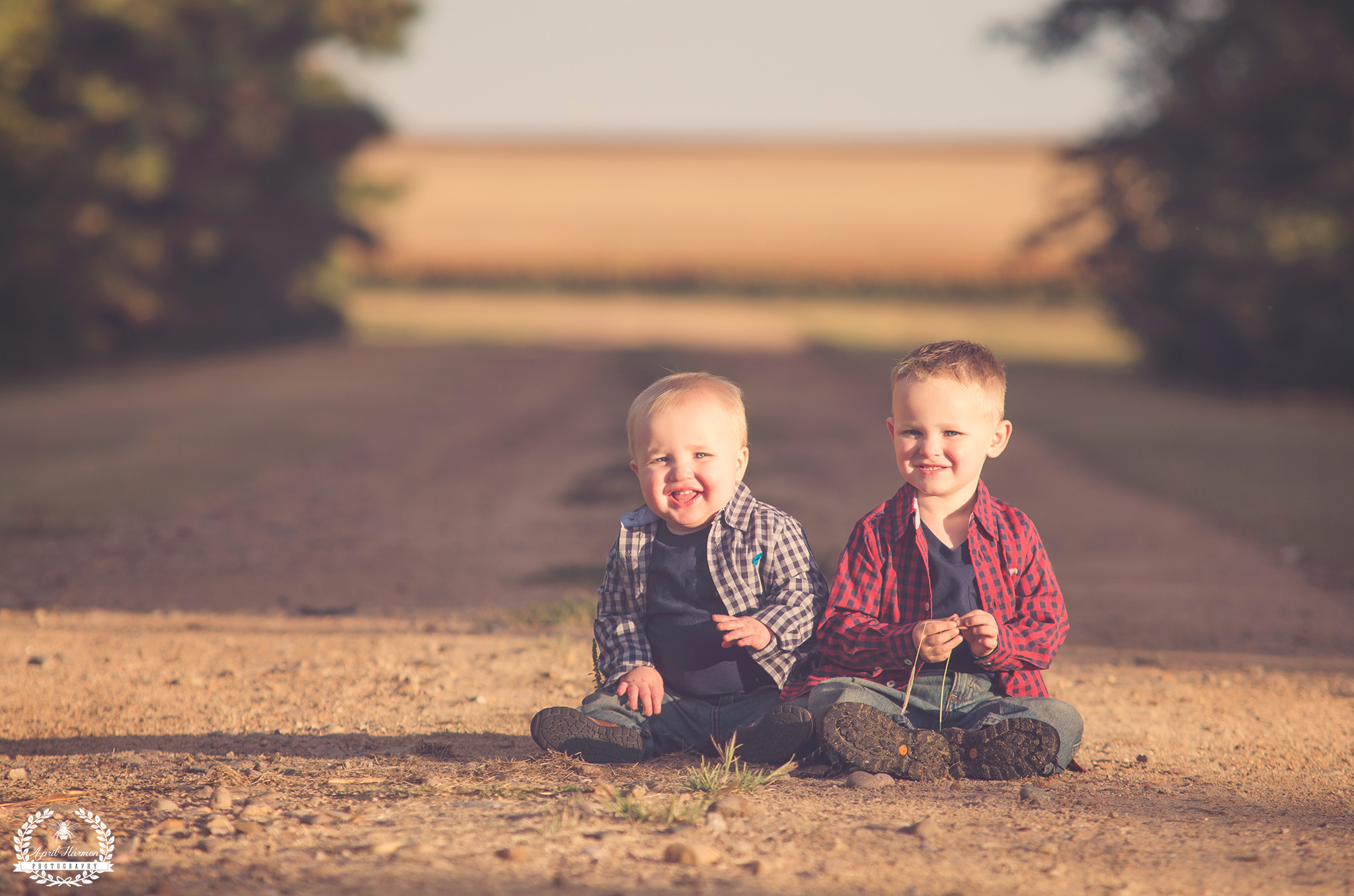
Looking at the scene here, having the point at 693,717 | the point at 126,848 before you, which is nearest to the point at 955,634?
the point at 693,717

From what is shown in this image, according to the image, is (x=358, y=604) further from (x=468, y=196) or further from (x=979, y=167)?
(x=979, y=167)

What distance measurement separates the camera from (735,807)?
10.4ft

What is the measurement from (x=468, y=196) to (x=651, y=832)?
68988mm

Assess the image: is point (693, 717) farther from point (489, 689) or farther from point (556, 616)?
point (556, 616)

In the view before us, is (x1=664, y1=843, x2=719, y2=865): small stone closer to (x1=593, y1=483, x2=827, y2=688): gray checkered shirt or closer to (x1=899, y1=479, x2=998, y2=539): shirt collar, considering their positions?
(x1=593, y1=483, x2=827, y2=688): gray checkered shirt

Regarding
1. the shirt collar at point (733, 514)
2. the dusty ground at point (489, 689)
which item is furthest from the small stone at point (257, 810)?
the shirt collar at point (733, 514)

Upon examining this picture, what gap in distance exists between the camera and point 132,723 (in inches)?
167

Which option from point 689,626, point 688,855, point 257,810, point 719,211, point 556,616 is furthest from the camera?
point 719,211

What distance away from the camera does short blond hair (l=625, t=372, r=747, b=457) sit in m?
3.51

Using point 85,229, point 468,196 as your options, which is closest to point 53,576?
point 85,229

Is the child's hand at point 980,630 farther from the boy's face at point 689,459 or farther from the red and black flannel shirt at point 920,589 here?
the boy's face at point 689,459

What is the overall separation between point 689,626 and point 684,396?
2.26 feet

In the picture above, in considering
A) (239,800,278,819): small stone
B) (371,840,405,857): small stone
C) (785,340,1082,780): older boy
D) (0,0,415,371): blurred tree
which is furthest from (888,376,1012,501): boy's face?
(0,0,415,371): blurred tree

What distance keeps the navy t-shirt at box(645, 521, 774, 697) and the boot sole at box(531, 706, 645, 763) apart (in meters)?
0.22
